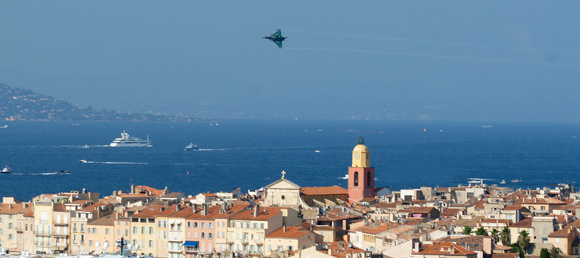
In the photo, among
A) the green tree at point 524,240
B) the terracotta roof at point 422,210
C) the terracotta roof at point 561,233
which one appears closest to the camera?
the terracotta roof at point 561,233


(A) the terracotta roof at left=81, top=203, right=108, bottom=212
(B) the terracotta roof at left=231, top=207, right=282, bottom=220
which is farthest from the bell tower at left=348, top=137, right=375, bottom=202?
(B) the terracotta roof at left=231, top=207, right=282, bottom=220

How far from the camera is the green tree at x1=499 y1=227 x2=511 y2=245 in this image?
52500mm

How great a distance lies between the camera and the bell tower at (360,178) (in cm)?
7838

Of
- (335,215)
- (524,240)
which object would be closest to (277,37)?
(335,215)

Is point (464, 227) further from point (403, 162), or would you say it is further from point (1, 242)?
point (403, 162)

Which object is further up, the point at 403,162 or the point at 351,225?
the point at 403,162

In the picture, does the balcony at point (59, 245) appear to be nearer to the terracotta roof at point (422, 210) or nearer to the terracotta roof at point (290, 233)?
the terracotta roof at point (290, 233)

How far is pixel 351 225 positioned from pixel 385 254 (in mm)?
11806

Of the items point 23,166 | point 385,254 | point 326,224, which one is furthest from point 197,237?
point 23,166

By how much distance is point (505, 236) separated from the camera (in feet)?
173

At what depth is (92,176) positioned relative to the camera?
14062 cm

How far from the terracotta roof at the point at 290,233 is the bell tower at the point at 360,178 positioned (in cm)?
2436

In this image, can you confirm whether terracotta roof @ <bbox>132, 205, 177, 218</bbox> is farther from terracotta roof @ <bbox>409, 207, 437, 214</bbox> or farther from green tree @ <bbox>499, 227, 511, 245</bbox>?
green tree @ <bbox>499, 227, 511, 245</bbox>

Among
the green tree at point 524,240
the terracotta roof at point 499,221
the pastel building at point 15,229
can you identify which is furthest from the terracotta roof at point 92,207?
the green tree at point 524,240
